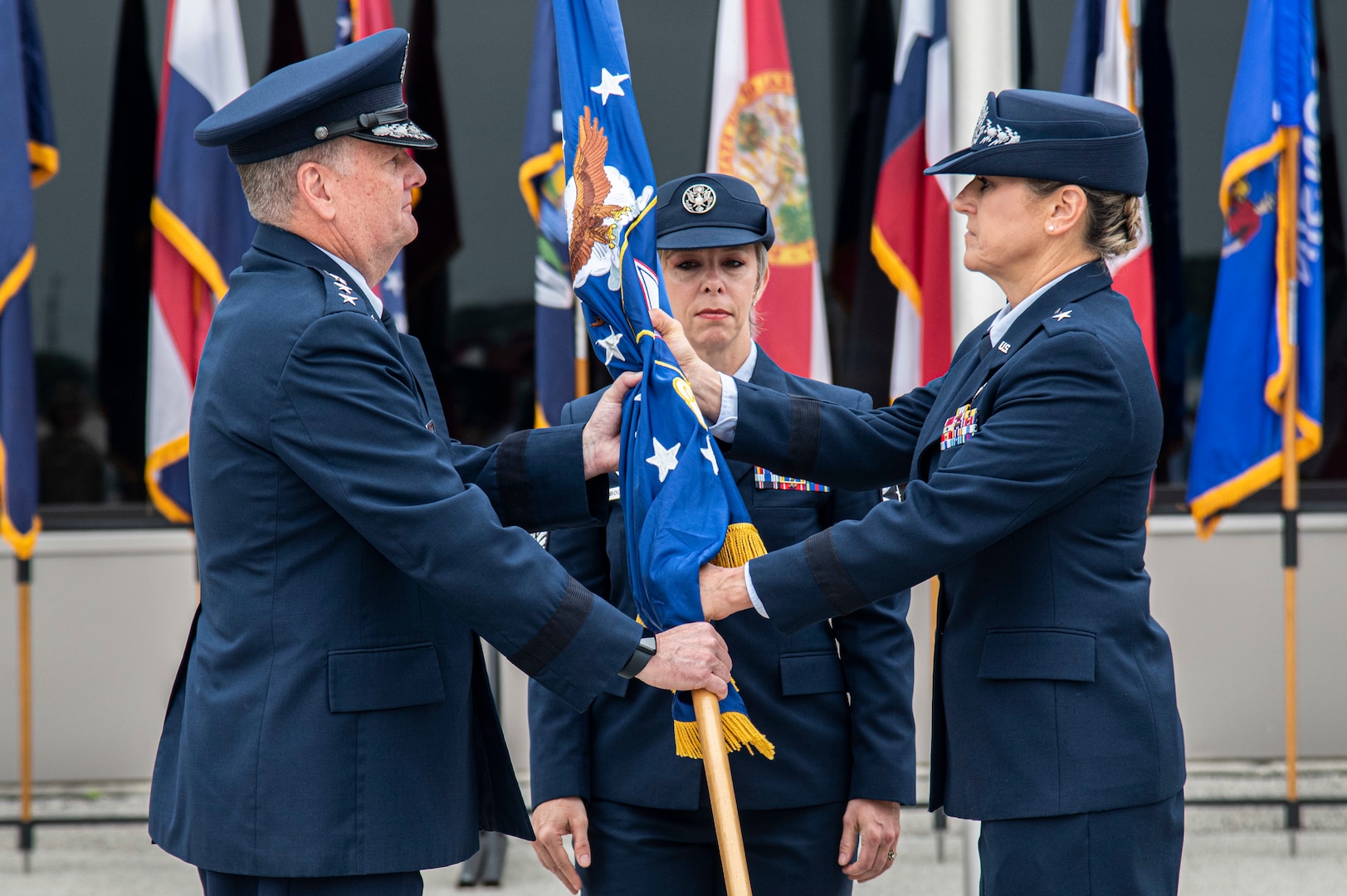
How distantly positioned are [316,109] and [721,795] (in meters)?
1.17

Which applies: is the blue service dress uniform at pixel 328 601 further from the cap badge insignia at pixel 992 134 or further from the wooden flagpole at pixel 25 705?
the wooden flagpole at pixel 25 705

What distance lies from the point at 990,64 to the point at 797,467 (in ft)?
4.65

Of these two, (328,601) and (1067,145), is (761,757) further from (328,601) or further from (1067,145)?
(1067,145)

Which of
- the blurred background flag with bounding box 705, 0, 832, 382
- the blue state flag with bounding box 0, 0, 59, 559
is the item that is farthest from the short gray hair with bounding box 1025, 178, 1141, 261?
the blue state flag with bounding box 0, 0, 59, 559

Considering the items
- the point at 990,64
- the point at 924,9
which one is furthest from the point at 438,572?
the point at 924,9

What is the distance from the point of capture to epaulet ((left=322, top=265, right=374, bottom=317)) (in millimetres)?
1781

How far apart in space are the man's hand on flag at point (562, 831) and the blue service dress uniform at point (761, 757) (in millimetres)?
18

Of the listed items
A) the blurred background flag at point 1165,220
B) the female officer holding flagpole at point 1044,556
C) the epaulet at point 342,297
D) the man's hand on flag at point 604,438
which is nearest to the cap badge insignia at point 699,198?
the man's hand on flag at point 604,438

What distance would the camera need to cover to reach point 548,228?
4.05 m

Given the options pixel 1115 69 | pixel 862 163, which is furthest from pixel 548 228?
pixel 1115 69

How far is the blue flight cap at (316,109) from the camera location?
70.9 inches

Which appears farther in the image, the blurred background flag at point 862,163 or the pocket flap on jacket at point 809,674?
the blurred background flag at point 862,163

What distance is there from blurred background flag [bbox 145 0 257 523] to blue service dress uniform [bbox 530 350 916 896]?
7.43 ft

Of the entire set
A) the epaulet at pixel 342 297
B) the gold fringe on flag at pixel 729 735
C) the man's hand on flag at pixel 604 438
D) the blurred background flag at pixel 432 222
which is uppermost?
the blurred background flag at pixel 432 222
